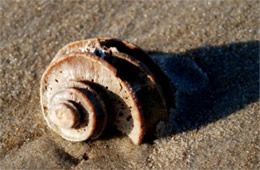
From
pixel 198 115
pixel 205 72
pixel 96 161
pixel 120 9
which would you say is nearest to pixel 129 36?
pixel 120 9

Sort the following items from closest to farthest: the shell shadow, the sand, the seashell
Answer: the seashell
the sand
the shell shadow

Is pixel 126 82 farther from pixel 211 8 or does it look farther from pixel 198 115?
pixel 211 8

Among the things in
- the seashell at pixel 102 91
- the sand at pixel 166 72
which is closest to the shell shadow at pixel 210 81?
the sand at pixel 166 72

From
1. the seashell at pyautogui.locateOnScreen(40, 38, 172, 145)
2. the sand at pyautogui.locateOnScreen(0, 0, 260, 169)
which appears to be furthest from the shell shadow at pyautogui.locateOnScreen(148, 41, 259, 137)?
the seashell at pyautogui.locateOnScreen(40, 38, 172, 145)

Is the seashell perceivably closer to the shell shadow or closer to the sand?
the sand

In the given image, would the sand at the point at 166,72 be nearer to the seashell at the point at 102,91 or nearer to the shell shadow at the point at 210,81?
the shell shadow at the point at 210,81

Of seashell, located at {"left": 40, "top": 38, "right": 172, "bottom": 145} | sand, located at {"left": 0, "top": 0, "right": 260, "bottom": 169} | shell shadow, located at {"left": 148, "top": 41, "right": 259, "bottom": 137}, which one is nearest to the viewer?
seashell, located at {"left": 40, "top": 38, "right": 172, "bottom": 145}
